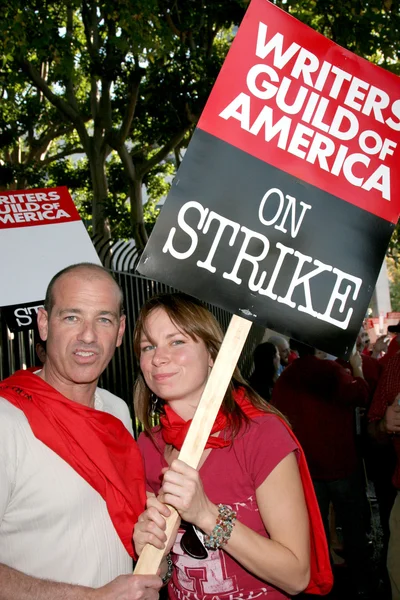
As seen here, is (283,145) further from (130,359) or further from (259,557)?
(130,359)

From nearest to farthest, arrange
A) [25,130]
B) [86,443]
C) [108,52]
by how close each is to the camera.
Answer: [86,443]
[108,52]
[25,130]

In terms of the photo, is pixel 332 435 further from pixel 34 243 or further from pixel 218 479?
pixel 218 479

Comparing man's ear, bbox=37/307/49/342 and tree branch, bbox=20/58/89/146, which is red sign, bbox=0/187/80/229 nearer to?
man's ear, bbox=37/307/49/342

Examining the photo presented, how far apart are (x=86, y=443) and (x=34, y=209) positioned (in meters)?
2.07

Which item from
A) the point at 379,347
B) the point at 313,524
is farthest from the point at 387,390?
the point at 379,347

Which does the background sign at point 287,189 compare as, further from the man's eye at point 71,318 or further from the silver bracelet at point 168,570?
the silver bracelet at point 168,570

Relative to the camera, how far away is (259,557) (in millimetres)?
2064

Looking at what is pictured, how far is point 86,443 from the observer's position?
2.32 m

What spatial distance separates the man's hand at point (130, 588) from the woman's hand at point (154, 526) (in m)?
0.11

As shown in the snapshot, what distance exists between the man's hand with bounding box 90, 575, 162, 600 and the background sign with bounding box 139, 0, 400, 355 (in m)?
0.90

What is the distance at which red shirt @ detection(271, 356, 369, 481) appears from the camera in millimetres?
5027

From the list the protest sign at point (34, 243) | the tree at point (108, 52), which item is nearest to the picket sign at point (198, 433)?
the protest sign at point (34, 243)

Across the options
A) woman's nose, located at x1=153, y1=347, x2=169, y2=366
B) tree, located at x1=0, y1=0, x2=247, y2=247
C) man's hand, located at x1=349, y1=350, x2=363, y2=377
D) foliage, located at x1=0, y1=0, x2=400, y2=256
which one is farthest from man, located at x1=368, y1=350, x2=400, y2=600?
tree, located at x1=0, y1=0, x2=247, y2=247

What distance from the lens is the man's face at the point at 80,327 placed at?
2432mm
